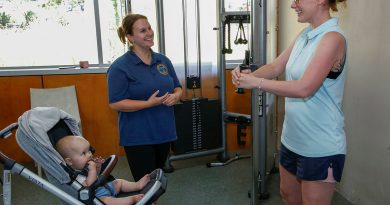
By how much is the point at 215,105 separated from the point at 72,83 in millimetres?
1545

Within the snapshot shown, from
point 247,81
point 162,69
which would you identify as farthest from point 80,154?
point 247,81

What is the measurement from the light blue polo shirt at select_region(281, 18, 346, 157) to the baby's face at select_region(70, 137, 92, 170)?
101 centimetres

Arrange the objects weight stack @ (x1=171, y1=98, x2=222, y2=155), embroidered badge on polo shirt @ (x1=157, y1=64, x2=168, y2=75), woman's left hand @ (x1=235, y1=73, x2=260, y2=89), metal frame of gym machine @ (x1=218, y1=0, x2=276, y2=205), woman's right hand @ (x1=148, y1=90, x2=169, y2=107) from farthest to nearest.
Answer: weight stack @ (x1=171, y1=98, x2=222, y2=155) < metal frame of gym machine @ (x1=218, y1=0, x2=276, y2=205) < embroidered badge on polo shirt @ (x1=157, y1=64, x2=168, y2=75) < woman's right hand @ (x1=148, y1=90, x2=169, y2=107) < woman's left hand @ (x1=235, y1=73, x2=260, y2=89)

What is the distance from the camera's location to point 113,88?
6.44 feet

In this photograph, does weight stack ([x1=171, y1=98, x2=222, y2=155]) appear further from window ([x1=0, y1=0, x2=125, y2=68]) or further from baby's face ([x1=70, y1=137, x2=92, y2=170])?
baby's face ([x1=70, y1=137, x2=92, y2=170])

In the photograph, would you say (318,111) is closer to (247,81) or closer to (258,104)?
(247,81)

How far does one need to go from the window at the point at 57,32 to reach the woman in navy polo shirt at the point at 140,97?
1.91m

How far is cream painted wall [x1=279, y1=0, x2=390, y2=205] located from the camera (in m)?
2.18

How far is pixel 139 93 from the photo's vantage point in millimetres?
2004

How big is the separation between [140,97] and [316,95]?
3.28 feet

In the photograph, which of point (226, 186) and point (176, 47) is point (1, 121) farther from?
point (226, 186)

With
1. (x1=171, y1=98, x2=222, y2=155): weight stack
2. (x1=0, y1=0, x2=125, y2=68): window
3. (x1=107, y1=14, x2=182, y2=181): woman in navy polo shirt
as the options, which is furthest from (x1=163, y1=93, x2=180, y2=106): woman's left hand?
(x1=0, y1=0, x2=125, y2=68): window

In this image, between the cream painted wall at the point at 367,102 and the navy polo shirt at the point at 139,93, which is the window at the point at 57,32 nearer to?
the navy polo shirt at the point at 139,93

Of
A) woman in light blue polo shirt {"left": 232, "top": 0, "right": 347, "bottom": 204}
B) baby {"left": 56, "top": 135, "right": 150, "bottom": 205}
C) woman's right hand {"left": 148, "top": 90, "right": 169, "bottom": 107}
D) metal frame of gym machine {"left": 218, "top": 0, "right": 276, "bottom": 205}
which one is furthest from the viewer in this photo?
metal frame of gym machine {"left": 218, "top": 0, "right": 276, "bottom": 205}
